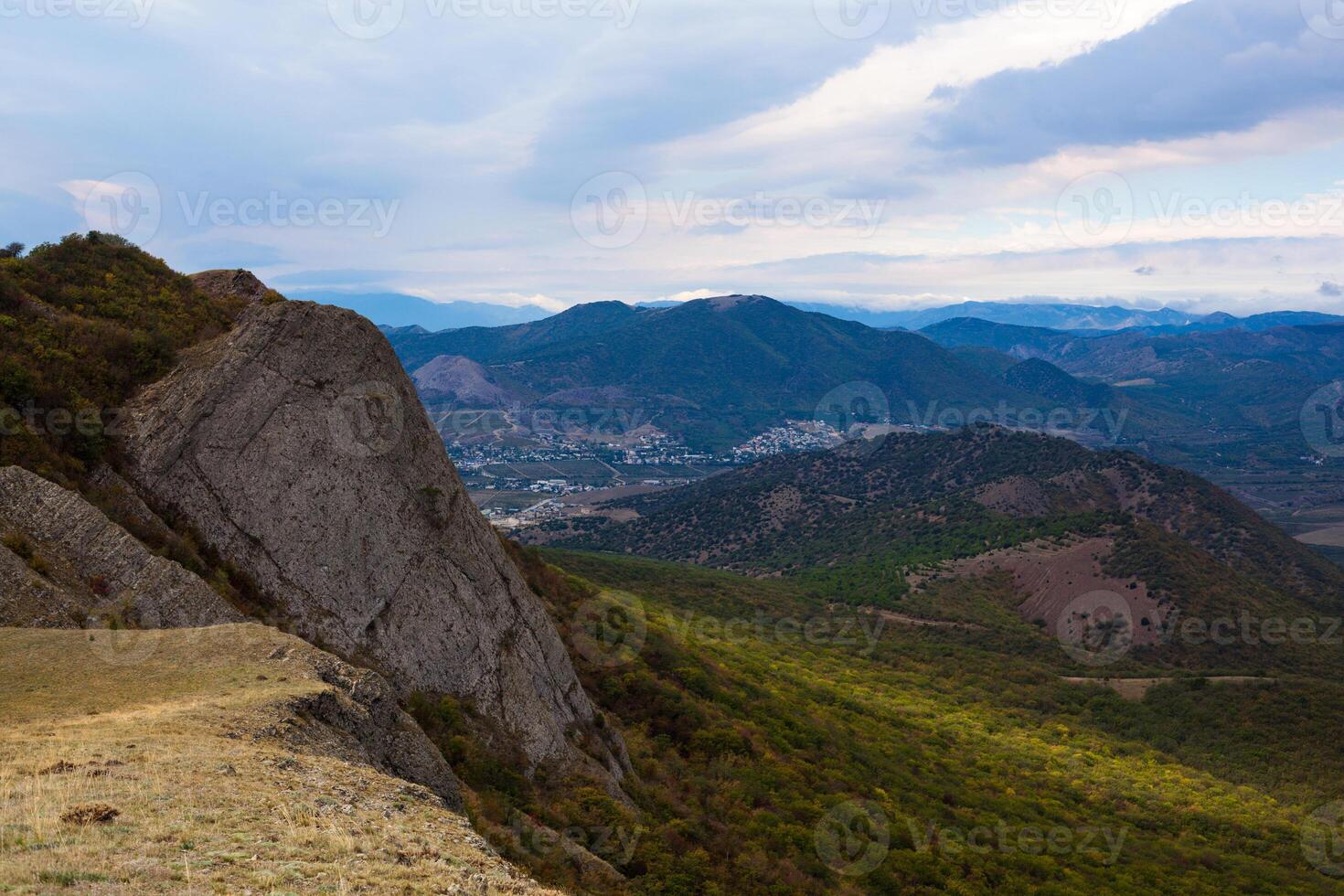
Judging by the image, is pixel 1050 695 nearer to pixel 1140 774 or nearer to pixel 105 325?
pixel 1140 774

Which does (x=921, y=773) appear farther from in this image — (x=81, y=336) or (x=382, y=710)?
(x=81, y=336)

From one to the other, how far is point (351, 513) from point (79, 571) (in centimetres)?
746

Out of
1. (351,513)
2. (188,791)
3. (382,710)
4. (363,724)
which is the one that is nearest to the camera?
(188,791)

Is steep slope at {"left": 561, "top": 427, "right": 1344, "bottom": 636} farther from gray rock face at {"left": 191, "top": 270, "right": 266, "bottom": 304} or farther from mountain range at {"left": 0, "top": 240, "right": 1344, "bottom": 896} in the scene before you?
gray rock face at {"left": 191, "top": 270, "right": 266, "bottom": 304}

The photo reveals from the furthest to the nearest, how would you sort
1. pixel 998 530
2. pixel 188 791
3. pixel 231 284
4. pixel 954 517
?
pixel 954 517 < pixel 998 530 < pixel 231 284 < pixel 188 791

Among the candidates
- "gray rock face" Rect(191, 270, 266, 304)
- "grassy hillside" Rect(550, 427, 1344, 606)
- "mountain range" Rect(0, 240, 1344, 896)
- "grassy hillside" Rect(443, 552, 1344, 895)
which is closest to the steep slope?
"grassy hillside" Rect(550, 427, 1344, 606)

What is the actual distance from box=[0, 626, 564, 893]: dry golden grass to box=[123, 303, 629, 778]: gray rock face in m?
6.00

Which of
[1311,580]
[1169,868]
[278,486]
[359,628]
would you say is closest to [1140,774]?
[1169,868]

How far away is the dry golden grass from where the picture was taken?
9281mm

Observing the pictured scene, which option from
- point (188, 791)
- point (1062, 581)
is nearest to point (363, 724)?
point (188, 791)

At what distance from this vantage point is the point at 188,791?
36.6 feet

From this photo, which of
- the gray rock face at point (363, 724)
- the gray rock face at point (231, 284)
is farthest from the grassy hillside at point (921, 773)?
the gray rock face at point (231, 284)

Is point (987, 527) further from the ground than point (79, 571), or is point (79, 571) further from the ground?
point (79, 571)

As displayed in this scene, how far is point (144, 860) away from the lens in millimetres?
9266
